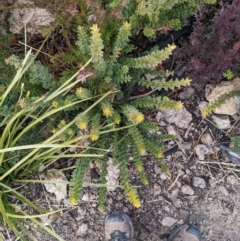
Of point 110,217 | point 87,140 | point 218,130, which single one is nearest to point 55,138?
point 87,140

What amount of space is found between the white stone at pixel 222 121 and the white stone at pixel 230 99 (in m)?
0.05

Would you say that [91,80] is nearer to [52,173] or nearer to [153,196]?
[52,173]

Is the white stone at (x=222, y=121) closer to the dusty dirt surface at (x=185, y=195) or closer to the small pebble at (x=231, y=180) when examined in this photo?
the dusty dirt surface at (x=185, y=195)

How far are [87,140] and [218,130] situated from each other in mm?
854

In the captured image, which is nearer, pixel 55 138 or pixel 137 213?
pixel 55 138

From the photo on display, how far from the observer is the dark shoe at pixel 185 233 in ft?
8.69

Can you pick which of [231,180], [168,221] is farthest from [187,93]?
[168,221]

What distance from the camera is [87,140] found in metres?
2.53

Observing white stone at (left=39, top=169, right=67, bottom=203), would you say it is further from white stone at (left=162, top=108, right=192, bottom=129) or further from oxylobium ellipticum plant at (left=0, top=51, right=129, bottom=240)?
white stone at (left=162, top=108, right=192, bottom=129)

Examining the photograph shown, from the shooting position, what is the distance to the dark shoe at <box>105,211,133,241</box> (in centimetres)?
261

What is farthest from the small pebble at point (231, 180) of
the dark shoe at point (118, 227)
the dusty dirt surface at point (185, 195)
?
the dark shoe at point (118, 227)

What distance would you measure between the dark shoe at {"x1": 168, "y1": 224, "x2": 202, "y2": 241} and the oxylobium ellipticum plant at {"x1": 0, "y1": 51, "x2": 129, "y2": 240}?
30.3 inches

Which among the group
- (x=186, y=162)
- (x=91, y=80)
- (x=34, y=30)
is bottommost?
(x=186, y=162)

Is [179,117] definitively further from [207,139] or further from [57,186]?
[57,186]
